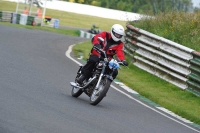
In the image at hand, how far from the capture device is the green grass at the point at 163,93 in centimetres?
1409

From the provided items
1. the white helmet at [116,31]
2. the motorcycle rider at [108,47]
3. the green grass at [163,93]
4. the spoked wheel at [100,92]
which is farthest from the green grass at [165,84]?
the white helmet at [116,31]

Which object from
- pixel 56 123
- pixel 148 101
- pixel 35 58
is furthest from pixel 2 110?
pixel 35 58

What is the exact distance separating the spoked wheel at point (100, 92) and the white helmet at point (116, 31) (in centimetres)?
90

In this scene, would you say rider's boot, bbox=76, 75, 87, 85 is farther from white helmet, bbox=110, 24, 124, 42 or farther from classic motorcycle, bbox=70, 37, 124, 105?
white helmet, bbox=110, 24, 124, 42

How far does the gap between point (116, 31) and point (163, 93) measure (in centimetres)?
407

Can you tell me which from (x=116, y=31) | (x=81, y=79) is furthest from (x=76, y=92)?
(x=116, y=31)

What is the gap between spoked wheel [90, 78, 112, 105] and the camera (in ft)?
39.9

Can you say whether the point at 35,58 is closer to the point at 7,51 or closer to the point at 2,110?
the point at 7,51

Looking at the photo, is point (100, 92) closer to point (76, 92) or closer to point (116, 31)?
point (76, 92)

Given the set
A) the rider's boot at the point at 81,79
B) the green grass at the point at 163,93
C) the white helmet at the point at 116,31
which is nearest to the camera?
the white helmet at the point at 116,31

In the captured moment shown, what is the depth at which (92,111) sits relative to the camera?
11.5 meters

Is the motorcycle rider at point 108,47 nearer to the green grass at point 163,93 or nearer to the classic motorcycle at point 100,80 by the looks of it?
the classic motorcycle at point 100,80

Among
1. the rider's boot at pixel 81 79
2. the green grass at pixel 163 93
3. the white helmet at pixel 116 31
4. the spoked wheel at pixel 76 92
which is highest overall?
the white helmet at pixel 116 31

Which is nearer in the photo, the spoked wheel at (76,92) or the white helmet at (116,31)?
the white helmet at (116,31)
